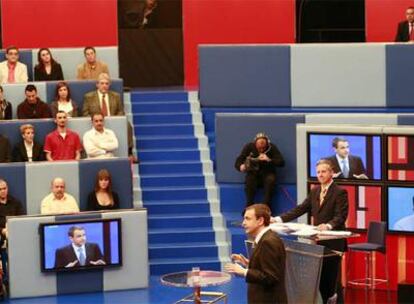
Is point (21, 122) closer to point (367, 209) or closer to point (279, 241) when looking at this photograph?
point (367, 209)

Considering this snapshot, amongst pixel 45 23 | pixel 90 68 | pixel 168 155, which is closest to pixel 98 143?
pixel 168 155

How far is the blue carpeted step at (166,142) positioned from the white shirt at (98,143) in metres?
1.58

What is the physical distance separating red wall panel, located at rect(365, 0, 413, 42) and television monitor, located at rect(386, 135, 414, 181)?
21.3 feet

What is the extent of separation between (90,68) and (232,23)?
385 cm

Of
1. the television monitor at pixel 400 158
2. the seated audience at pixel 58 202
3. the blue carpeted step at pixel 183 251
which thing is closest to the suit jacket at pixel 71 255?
the seated audience at pixel 58 202

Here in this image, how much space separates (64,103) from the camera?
1450cm

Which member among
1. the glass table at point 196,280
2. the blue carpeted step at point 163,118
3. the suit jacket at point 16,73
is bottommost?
the glass table at point 196,280

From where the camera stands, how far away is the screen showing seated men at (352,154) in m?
12.3

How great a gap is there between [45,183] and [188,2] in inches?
256

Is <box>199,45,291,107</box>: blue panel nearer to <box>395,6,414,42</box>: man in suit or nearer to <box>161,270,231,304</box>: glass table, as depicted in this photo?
<box>395,6,414,42</box>: man in suit

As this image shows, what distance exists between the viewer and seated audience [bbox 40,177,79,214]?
41.9 feet

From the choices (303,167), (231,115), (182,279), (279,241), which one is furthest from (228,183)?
(279,241)

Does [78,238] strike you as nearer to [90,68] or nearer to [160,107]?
[90,68]

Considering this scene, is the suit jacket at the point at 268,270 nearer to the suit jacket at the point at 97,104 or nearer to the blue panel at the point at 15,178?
the blue panel at the point at 15,178
